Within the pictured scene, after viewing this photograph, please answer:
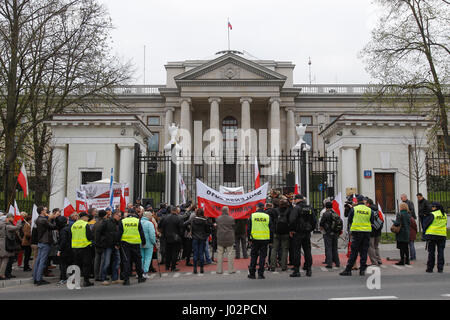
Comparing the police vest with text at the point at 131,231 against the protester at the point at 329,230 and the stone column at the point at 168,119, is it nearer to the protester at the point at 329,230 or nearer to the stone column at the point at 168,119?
the protester at the point at 329,230

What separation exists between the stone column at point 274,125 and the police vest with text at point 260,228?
37016 millimetres

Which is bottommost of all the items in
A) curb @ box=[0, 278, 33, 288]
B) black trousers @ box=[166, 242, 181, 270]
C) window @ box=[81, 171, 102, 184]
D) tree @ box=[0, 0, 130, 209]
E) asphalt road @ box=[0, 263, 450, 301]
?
curb @ box=[0, 278, 33, 288]

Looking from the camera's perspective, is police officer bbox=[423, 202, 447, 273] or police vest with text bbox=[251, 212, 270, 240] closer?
police vest with text bbox=[251, 212, 270, 240]

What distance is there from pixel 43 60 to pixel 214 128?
96.3 ft

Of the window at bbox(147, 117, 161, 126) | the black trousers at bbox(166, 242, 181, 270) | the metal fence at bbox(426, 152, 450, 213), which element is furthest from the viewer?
the window at bbox(147, 117, 161, 126)

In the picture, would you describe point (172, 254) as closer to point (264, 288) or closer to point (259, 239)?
point (259, 239)

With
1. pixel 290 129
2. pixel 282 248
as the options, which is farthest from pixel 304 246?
pixel 290 129

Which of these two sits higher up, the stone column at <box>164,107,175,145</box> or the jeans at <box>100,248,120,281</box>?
the stone column at <box>164,107,175,145</box>

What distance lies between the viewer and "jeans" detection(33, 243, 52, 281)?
412 inches

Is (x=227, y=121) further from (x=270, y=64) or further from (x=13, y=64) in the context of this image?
(x=13, y=64)

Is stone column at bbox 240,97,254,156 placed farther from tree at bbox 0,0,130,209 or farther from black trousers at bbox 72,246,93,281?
black trousers at bbox 72,246,93,281

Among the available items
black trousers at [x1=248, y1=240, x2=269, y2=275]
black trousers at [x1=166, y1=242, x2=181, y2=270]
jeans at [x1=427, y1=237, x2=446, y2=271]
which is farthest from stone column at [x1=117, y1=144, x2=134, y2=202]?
jeans at [x1=427, y1=237, x2=446, y2=271]

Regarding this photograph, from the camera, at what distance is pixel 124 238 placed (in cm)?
1023

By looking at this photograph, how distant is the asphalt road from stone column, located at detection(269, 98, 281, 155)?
36791 millimetres
